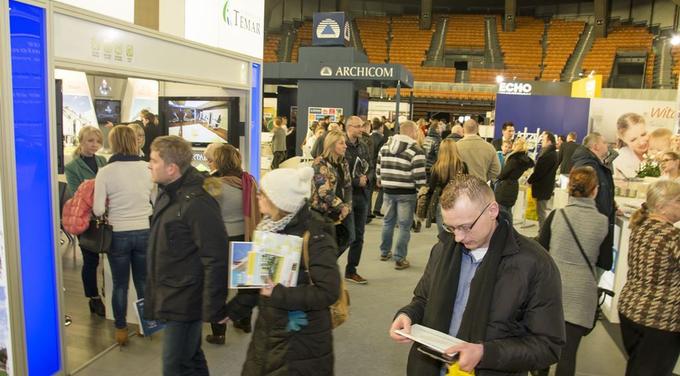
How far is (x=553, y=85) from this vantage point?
16828 millimetres

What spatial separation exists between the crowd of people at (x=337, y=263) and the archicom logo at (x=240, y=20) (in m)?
1.32

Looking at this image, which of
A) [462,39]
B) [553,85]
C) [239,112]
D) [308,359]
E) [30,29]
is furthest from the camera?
[462,39]

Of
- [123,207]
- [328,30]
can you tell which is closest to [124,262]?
[123,207]

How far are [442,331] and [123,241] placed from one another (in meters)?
2.47

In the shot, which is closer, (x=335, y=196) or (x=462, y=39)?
(x=335, y=196)

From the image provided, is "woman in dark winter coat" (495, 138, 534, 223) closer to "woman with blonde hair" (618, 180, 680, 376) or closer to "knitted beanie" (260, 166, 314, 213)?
"woman with blonde hair" (618, 180, 680, 376)

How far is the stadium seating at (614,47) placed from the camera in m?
21.5

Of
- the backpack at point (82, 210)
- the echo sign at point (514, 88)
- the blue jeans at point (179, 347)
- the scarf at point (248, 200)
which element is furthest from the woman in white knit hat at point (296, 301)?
the echo sign at point (514, 88)

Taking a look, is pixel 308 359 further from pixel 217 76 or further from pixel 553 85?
pixel 553 85

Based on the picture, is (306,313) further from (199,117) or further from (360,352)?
(199,117)

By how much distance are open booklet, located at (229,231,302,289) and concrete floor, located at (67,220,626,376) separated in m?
1.59

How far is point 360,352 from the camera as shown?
364 cm

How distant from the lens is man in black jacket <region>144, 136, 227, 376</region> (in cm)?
237

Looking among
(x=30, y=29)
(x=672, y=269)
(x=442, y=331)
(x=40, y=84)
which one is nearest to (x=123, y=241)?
(x=40, y=84)
